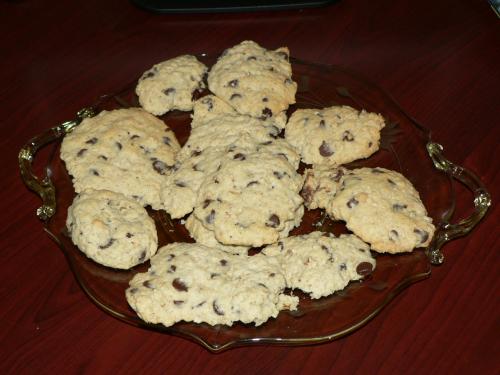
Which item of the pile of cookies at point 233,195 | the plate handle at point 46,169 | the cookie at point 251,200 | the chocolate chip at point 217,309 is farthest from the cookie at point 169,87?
the chocolate chip at point 217,309

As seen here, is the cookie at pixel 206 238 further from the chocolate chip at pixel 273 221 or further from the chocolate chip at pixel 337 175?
the chocolate chip at pixel 337 175

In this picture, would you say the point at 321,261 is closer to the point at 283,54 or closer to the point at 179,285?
the point at 179,285

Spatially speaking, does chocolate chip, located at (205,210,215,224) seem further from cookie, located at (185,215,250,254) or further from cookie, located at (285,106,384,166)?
cookie, located at (285,106,384,166)

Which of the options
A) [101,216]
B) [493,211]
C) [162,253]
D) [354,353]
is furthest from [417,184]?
[101,216]

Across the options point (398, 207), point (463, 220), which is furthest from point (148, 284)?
point (463, 220)

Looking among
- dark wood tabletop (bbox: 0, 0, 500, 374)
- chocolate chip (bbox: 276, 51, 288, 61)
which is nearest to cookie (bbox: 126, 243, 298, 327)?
dark wood tabletop (bbox: 0, 0, 500, 374)

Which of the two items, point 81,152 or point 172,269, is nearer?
point 172,269

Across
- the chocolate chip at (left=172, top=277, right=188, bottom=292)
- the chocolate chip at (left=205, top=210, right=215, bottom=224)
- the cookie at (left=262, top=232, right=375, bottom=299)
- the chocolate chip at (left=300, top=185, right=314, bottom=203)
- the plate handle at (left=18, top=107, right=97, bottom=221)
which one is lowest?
the plate handle at (left=18, top=107, right=97, bottom=221)
